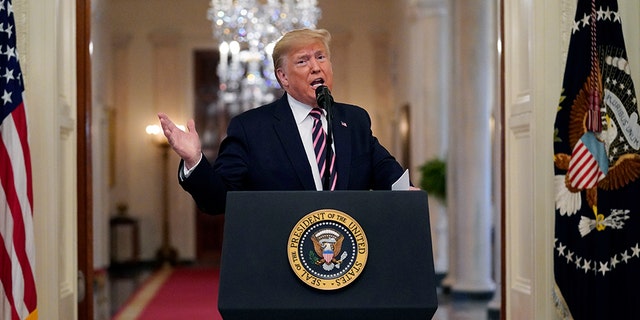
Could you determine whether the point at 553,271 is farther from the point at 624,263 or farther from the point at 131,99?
the point at 131,99

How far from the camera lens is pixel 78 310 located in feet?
18.1

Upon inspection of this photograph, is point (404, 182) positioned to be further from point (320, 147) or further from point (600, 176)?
point (600, 176)

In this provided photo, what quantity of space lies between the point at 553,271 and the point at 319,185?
183 cm

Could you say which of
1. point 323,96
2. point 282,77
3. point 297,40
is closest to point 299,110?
point 282,77

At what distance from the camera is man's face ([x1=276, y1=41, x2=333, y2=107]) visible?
3.42 meters

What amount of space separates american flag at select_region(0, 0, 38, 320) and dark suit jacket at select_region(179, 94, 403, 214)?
1406mm

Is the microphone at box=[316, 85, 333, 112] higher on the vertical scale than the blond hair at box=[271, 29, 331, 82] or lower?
lower

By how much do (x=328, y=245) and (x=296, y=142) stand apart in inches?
31.1

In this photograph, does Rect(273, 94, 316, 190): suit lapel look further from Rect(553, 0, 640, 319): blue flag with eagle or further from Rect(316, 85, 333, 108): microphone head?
Rect(553, 0, 640, 319): blue flag with eagle

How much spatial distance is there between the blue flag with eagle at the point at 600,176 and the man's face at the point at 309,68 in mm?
1642

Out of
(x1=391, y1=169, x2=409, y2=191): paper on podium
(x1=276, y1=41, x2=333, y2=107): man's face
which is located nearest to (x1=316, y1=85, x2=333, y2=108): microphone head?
(x1=276, y1=41, x2=333, y2=107): man's face

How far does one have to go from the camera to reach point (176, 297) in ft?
41.0

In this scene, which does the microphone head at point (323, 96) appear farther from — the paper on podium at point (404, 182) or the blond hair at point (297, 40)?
the paper on podium at point (404, 182)

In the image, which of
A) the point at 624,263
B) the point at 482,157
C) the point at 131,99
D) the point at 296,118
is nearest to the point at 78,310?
the point at 296,118
